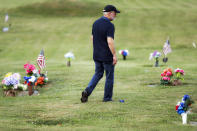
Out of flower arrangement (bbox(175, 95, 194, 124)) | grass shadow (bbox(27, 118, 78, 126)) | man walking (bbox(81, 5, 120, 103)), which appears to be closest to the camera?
flower arrangement (bbox(175, 95, 194, 124))

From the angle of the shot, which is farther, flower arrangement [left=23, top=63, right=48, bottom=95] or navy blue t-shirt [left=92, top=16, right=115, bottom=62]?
flower arrangement [left=23, top=63, right=48, bottom=95]

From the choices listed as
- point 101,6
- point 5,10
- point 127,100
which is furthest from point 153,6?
point 127,100

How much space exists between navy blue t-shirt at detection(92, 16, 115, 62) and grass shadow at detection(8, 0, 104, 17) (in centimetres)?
4472

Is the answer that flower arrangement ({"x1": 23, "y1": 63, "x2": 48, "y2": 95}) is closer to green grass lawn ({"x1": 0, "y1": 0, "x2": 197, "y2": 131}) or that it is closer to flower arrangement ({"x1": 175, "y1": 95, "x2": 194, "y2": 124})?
green grass lawn ({"x1": 0, "y1": 0, "x2": 197, "y2": 131})

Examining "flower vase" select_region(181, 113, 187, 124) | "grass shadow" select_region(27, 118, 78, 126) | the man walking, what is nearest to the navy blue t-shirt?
the man walking

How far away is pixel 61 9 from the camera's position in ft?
189

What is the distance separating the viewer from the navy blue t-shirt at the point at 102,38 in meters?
9.15

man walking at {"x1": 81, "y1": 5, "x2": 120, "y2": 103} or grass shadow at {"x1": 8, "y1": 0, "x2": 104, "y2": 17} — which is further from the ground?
grass shadow at {"x1": 8, "y1": 0, "x2": 104, "y2": 17}

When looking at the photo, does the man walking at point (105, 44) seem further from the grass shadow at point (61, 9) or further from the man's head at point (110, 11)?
the grass shadow at point (61, 9)

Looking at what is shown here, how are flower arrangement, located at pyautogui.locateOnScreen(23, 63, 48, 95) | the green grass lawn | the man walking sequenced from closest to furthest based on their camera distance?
the green grass lawn < the man walking < flower arrangement, located at pyautogui.locateOnScreen(23, 63, 48, 95)

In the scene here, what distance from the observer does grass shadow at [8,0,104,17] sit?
55.3 m

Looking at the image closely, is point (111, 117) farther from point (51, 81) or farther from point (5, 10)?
point (5, 10)

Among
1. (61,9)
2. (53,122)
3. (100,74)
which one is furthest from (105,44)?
(61,9)

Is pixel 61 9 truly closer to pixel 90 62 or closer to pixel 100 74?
pixel 90 62
